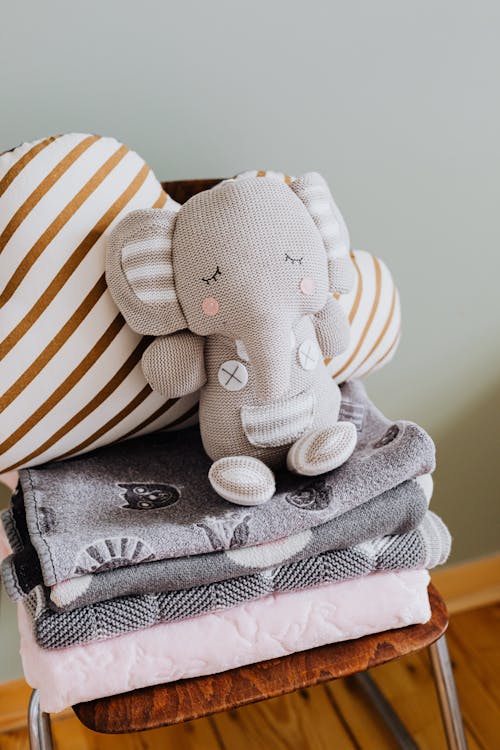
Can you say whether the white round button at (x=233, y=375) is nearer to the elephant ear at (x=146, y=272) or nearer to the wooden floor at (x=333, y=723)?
the elephant ear at (x=146, y=272)

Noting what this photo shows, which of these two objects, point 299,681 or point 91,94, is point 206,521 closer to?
point 299,681

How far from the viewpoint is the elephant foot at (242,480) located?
71 centimetres

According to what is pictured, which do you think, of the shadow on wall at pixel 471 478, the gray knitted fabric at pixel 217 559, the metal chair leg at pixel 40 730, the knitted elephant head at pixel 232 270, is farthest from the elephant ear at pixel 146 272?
the shadow on wall at pixel 471 478

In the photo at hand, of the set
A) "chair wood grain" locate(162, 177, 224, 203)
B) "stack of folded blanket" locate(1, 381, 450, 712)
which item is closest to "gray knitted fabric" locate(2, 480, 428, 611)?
"stack of folded blanket" locate(1, 381, 450, 712)

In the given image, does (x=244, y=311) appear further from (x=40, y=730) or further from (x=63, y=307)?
(x=40, y=730)

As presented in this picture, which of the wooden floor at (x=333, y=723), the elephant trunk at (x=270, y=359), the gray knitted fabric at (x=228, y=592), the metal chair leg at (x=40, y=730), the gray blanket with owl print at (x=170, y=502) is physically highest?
the elephant trunk at (x=270, y=359)

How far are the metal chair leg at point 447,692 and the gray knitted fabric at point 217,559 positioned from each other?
183 millimetres

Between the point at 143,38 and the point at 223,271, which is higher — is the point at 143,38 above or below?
above

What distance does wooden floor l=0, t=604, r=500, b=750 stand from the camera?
1.15 meters

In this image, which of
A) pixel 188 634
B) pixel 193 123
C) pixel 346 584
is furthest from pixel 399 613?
pixel 193 123

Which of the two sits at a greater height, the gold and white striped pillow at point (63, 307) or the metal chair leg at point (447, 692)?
the gold and white striped pillow at point (63, 307)

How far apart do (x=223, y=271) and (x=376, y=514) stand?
25 cm

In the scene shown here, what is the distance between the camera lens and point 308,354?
774mm

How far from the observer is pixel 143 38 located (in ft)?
3.01
